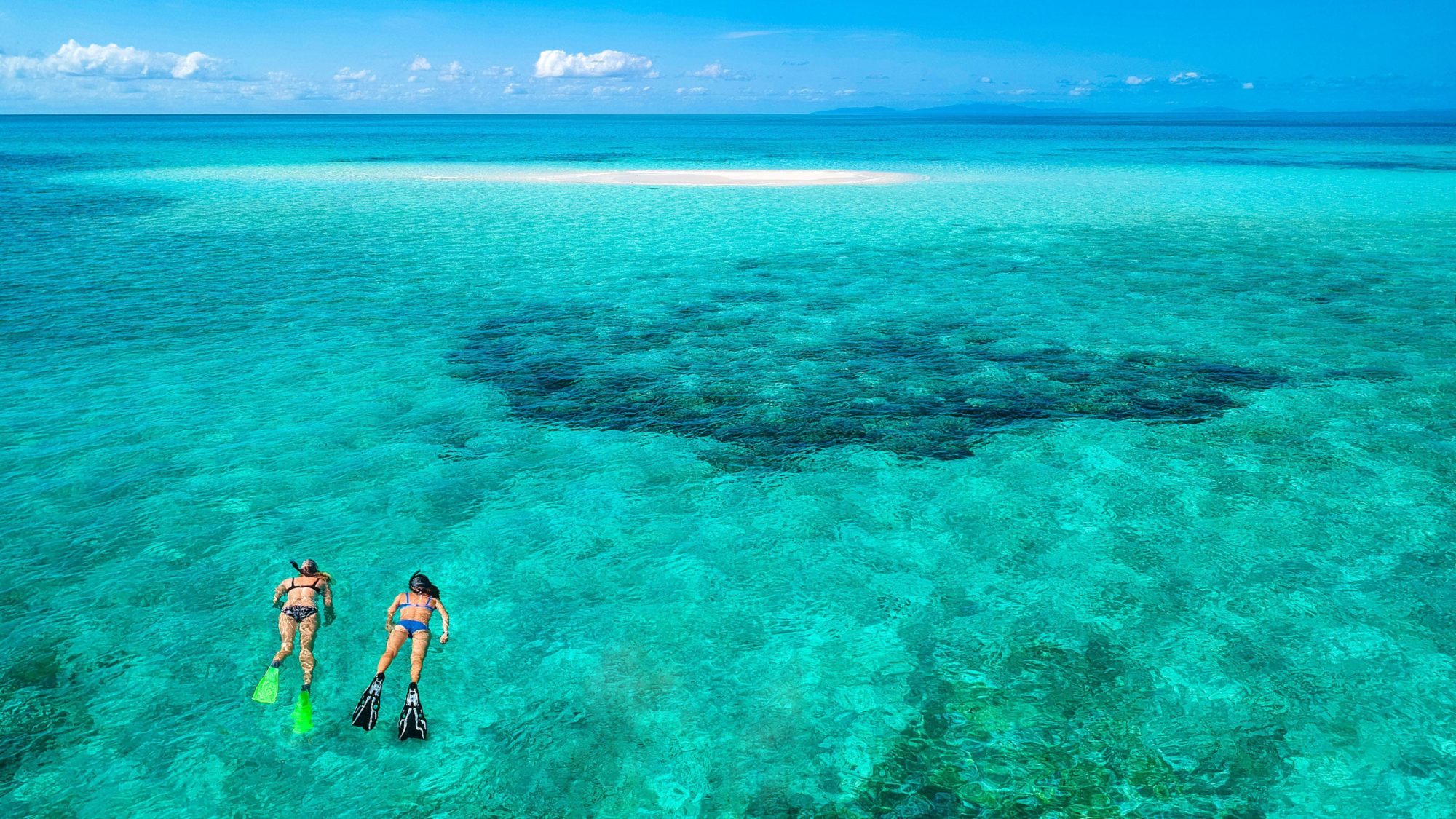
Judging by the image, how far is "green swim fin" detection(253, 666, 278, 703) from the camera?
10.1 m

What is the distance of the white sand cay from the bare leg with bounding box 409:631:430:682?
61.8m

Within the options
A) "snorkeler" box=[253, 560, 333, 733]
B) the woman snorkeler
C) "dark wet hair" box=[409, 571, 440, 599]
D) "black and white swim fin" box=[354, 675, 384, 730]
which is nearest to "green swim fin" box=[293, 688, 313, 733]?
"snorkeler" box=[253, 560, 333, 733]

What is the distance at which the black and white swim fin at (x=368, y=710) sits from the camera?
32.0 feet

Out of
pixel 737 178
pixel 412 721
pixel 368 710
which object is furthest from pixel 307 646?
pixel 737 178

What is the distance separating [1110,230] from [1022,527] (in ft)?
118

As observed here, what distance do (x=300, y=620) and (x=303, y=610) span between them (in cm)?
13

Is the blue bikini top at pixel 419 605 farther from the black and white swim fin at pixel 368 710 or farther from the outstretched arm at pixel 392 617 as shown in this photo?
the black and white swim fin at pixel 368 710

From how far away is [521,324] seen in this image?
2703 cm

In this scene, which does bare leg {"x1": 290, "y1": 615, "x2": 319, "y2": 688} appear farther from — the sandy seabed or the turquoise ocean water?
the sandy seabed

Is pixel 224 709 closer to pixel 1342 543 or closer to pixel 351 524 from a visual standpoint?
pixel 351 524

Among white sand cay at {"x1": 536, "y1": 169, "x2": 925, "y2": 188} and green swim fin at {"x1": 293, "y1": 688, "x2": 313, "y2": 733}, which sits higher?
white sand cay at {"x1": 536, "y1": 169, "x2": 925, "y2": 188}

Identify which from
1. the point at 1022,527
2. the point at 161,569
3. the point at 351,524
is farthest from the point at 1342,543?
the point at 161,569

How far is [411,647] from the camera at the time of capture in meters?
10.9

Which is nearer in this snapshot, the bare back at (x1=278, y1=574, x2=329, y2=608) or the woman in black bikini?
the woman in black bikini
